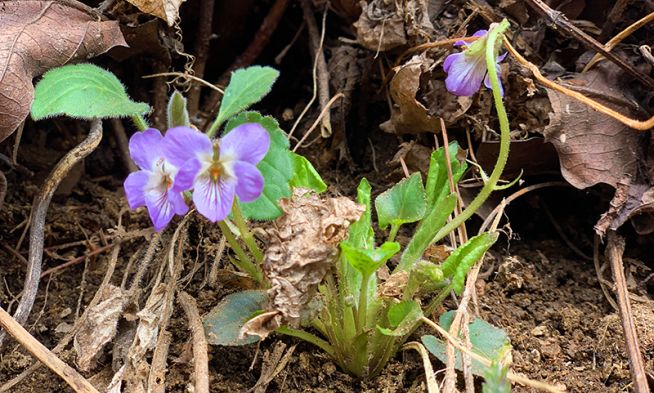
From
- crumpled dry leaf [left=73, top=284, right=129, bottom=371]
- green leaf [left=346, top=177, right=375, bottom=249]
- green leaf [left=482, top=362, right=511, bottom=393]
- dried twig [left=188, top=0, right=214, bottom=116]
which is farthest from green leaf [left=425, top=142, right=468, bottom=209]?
dried twig [left=188, top=0, right=214, bottom=116]

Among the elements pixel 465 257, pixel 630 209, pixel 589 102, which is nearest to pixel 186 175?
pixel 465 257

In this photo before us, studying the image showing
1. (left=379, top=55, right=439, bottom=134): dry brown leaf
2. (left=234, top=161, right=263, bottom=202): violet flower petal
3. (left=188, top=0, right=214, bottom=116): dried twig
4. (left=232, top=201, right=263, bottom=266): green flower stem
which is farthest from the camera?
(left=188, top=0, right=214, bottom=116): dried twig

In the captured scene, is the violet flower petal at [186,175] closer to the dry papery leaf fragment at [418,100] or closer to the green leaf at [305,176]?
the green leaf at [305,176]

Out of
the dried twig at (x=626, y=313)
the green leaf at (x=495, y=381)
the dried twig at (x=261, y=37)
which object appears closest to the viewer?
the green leaf at (x=495, y=381)

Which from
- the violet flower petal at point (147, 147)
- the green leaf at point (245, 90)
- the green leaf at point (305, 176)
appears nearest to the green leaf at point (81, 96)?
the violet flower petal at point (147, 147)

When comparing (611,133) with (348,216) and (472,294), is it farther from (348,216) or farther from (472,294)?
(348,216)

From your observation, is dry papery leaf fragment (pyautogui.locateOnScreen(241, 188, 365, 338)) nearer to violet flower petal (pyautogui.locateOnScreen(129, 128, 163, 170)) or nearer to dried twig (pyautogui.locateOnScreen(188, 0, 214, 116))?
violet flower petal (pyautogui.locateOnScreen(129, 128, 163, 170))
